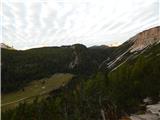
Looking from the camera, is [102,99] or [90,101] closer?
[102,99]

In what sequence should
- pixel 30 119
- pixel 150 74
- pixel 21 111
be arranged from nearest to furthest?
pixel 150 74 < pixel 30 119 < pixel 21 111

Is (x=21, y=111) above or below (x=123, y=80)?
below

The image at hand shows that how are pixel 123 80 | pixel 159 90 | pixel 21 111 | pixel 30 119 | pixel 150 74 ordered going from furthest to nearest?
pixel 21 111
pixel 30 119
pixel 123 80
pixel 150 74
pixel 159 90

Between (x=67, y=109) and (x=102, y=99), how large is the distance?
20.4m

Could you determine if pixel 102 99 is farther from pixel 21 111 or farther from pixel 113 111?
pixel 21 111

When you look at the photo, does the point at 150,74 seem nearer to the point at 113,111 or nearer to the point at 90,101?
the point at 113,111

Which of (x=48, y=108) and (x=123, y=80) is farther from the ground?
(x=123, y=80)

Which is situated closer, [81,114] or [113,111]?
[113,111]

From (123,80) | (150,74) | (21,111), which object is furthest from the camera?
(21,111)

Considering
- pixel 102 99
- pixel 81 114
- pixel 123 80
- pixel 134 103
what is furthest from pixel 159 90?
pixel 81 114

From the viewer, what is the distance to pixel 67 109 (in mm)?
125438

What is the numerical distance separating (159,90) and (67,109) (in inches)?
1823

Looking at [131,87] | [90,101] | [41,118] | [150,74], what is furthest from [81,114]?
[150,74]

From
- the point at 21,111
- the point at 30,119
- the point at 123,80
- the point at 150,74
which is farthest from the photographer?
the point at 21,111
